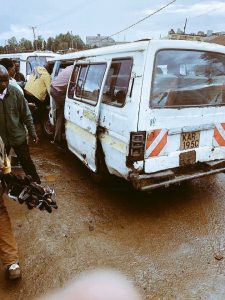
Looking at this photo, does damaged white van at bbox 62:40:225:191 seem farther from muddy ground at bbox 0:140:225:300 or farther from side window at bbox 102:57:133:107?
muddy ground at bbox 0:140:225:300

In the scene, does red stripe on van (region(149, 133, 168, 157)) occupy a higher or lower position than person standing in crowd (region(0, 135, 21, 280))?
higher

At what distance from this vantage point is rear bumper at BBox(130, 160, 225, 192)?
3760 mm

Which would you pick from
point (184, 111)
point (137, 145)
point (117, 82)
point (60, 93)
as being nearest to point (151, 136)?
point (137, 145)

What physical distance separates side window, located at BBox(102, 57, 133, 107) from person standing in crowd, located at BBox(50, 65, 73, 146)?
178cm

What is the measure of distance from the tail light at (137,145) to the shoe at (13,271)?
1.63 m

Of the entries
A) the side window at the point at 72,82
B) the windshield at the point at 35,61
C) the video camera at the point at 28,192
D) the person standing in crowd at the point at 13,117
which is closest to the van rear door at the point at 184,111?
the video camera at the point at 28,192

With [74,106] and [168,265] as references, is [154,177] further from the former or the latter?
[74,106]

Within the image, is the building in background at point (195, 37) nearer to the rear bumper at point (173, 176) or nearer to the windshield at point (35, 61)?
the rear bumper at point (173, 176)

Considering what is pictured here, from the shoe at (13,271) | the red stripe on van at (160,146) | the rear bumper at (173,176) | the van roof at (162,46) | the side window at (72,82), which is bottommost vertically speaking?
the shoe at (13,271)

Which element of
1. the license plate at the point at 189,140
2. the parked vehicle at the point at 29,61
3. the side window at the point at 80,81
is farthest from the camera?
the parked vehicle at the point at 29,61

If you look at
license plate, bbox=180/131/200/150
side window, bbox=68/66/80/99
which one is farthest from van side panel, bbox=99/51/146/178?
side window, bbox=68/66/80/99

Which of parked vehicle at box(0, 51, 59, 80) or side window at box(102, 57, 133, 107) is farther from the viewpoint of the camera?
parked vehicle at box(0, 51, 59, 80)

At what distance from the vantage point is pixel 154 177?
12.5 feet

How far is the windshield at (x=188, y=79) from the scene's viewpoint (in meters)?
3.72
